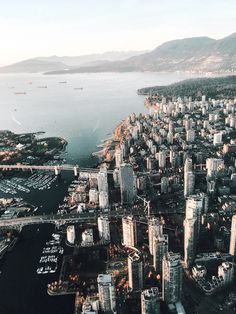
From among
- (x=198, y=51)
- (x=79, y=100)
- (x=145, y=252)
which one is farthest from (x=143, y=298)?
(x=198, y=51)

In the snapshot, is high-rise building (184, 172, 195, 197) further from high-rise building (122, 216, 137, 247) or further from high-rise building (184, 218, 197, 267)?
high-rise building (184, 218, 197, 267)

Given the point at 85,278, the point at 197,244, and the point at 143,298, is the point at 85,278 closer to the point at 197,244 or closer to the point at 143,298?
the point at 143,298

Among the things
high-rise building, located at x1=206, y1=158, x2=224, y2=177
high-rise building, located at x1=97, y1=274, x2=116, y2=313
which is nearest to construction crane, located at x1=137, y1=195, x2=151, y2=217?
high-rise building, located at x1=206, y1=158, x2=224, y2=177

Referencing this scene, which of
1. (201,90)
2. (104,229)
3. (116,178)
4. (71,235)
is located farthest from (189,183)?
(201,90)

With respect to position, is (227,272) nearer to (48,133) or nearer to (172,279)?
(172,279)

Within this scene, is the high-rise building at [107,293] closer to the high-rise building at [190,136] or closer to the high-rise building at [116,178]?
the high-rise building at [116,178]

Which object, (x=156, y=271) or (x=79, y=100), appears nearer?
(x=156, y=271)
